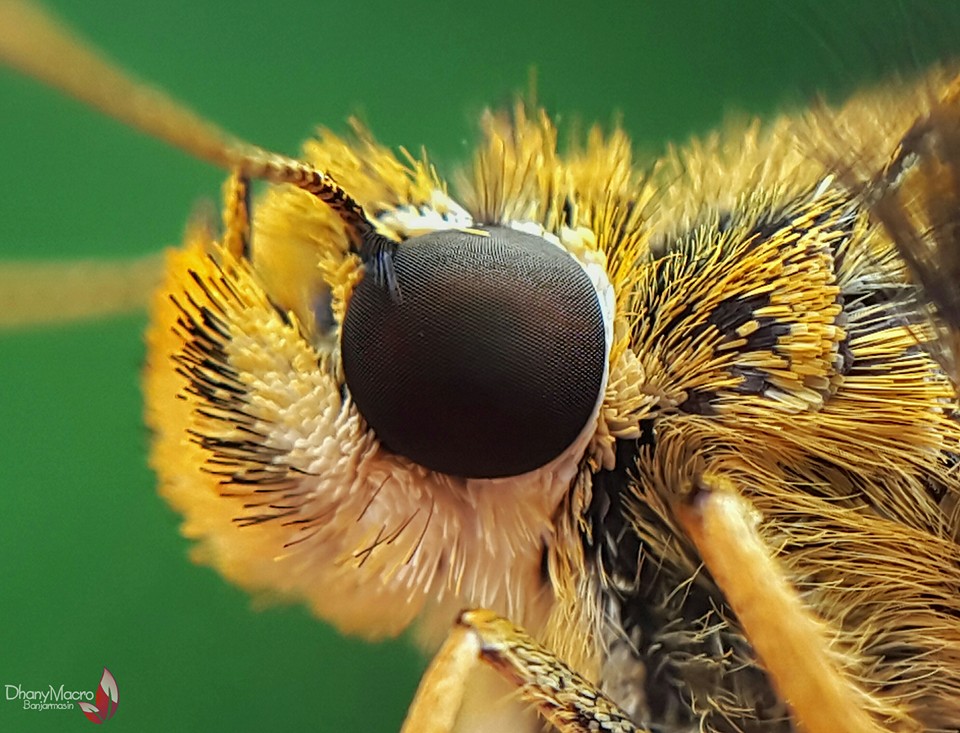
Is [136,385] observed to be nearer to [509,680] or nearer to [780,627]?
[509,680]

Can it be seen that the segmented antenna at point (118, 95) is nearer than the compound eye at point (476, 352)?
Answer: Yes

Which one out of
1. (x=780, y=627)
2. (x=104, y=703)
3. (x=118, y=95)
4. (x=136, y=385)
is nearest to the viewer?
(x=118, y=95)

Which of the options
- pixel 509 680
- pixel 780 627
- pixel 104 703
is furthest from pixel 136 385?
pixel 780 627

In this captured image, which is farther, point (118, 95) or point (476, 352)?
point (476, 352)

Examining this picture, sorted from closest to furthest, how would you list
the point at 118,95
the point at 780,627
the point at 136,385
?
the point at 118,95 → the point at 780,627 → the point at 136,385

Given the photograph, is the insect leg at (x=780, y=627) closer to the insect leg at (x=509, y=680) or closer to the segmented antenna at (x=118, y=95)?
the insect leg at (x=509, y=680)

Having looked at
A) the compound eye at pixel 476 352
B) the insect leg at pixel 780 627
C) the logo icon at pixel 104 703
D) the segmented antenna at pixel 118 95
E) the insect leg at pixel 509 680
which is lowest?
the logo icon at pixel 104 703

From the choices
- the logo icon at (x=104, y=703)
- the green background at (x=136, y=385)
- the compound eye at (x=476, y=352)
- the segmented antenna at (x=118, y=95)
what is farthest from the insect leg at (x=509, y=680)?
the logo icon at (x=104, y=703)

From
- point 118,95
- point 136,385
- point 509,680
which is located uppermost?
point 118,95

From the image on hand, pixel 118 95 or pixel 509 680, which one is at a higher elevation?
pixel 118 95
